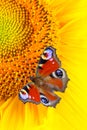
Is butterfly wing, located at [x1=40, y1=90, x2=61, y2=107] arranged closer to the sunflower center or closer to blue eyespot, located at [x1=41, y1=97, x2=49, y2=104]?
blue eyespot, located at [x1=41, y1=97, x2=49, y2=104]

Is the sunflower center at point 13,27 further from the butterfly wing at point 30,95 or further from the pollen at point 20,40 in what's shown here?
the butterfly wing at point 30,95

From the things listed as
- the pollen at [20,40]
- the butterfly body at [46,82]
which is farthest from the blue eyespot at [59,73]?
the pollen at [20,40]

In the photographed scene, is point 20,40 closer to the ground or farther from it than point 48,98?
farther from it

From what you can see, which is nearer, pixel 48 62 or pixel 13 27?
pixel 48 62

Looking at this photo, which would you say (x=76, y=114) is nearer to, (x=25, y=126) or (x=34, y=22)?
(x=25, y=126)

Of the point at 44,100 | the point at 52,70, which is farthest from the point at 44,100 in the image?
the point at 52,70

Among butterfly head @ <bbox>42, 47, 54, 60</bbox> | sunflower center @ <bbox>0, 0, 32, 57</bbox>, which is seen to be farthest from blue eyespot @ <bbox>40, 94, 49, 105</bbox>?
sunflower center @ <bbox>0, 0, 32, 57</bbox>

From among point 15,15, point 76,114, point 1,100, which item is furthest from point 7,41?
point 76,114

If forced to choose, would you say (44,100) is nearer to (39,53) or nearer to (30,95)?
(30,95)
